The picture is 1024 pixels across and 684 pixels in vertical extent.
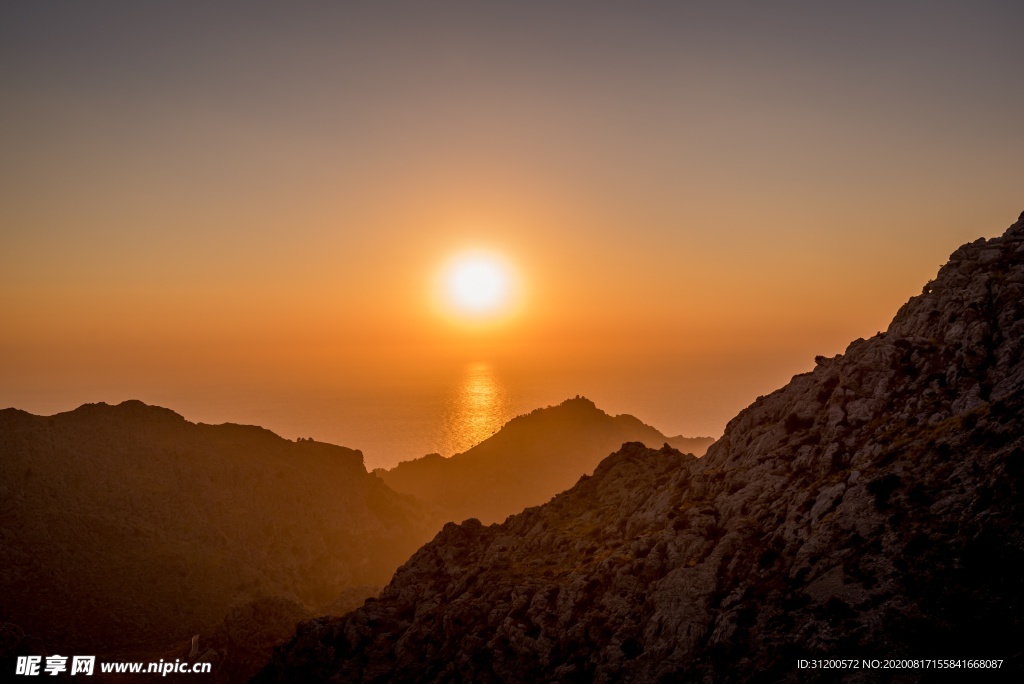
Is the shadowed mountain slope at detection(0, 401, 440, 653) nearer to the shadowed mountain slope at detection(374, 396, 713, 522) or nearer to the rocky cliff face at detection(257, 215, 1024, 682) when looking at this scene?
the shadowed mountain slope at detection(374, 396, 713, 522)

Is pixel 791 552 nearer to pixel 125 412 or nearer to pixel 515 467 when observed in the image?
pixel 125 412

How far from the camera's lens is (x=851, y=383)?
165 ft

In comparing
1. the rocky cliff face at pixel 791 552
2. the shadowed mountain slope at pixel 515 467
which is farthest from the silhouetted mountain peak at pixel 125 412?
the rocky cliff face at pixel 791 552

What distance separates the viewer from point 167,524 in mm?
106750

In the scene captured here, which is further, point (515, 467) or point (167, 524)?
point (515, 467)

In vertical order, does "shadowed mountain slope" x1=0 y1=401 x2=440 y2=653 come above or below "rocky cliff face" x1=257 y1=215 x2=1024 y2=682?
above

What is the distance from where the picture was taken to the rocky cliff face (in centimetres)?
3569

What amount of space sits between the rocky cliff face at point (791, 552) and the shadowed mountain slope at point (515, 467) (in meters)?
96.5

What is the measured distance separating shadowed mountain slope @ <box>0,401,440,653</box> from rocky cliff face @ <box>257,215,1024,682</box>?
42.1 m

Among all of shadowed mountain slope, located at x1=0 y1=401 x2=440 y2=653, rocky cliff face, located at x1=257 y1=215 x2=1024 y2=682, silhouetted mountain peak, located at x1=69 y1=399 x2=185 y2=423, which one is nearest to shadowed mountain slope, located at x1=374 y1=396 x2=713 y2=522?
shadowed mountain slope, located at x1=0 y1=401 x2=440 y2=653

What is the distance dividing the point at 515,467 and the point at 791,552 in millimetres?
134491

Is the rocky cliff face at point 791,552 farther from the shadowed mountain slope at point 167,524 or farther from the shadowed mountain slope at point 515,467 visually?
the shadowed mountain slope at point 515,467

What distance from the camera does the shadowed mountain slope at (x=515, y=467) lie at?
535 feet

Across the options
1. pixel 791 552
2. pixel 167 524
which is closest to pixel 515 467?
pixel 167 524
